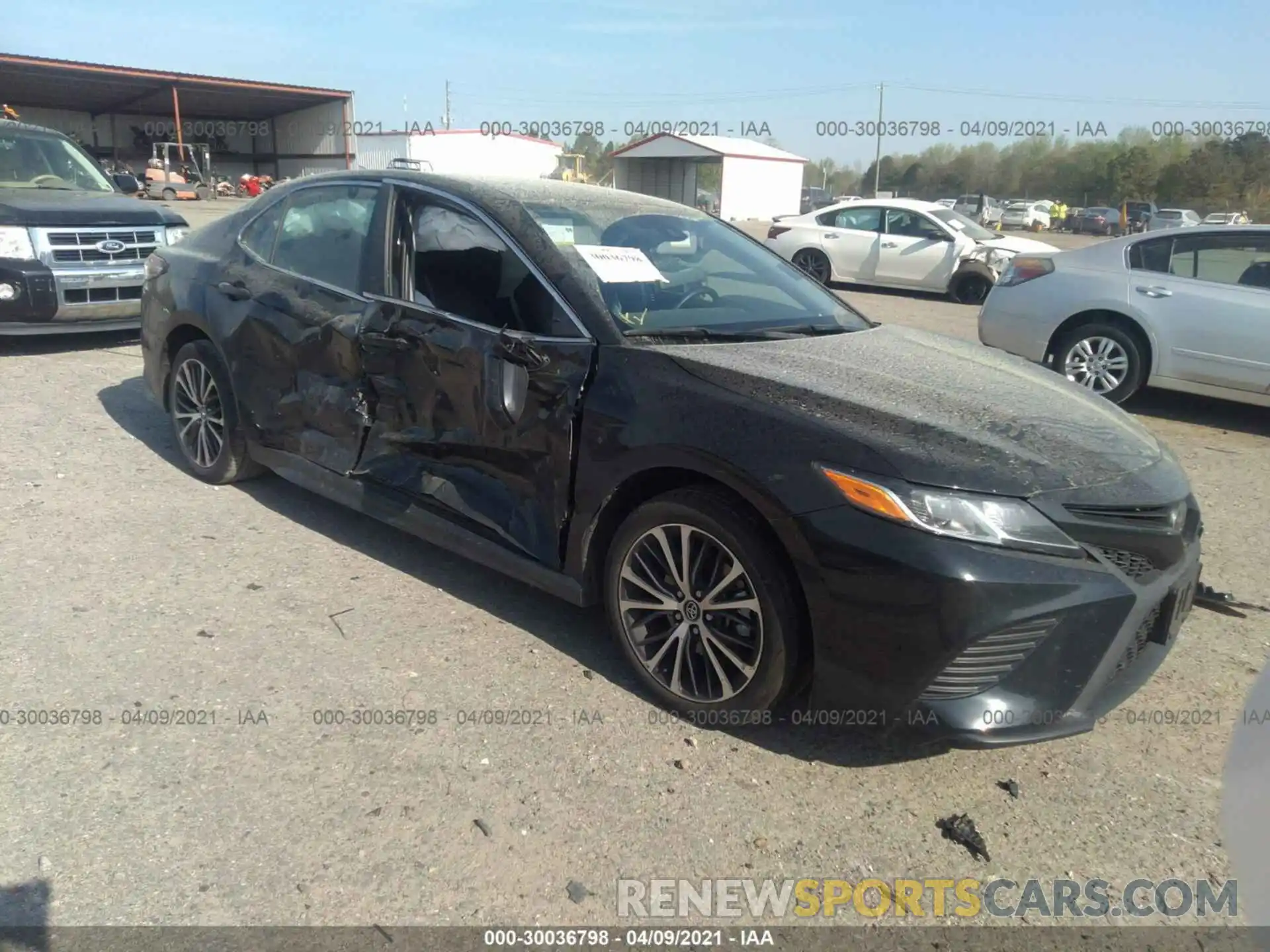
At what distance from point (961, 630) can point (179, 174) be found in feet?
152

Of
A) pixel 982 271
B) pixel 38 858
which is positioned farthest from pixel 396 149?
pixel 38 858

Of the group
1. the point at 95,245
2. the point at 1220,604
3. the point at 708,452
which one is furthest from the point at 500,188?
the point at 95,245

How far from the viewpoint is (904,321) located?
11.8m

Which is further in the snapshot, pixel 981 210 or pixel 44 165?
pixel 981 210

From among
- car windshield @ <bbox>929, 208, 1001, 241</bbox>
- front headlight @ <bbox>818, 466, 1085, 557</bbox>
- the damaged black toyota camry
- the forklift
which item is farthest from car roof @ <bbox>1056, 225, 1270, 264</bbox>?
the forklift

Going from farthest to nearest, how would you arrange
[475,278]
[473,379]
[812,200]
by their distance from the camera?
[812,200] → [475,278] → [473,379]

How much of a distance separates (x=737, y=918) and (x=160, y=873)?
1432 mm

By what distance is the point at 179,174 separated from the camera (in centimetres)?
4178

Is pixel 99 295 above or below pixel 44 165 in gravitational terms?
below

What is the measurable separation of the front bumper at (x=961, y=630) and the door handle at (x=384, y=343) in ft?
6.03

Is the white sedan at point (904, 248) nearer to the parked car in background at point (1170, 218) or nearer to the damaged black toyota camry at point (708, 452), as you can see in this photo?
the damaged black toyota camry at point (708, 452)

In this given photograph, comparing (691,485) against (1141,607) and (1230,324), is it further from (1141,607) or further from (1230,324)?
(1230,324)

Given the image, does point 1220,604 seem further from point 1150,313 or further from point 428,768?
point 1150,313

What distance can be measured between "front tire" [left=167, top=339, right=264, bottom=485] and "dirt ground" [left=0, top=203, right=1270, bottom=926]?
2.21 feet
